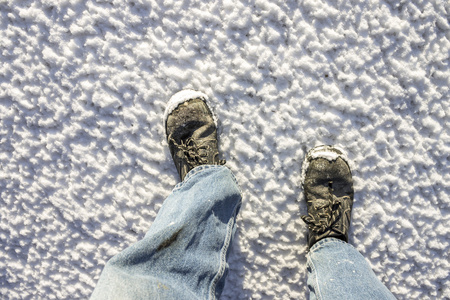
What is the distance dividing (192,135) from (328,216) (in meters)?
0.36

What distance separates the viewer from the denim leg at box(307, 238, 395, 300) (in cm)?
50

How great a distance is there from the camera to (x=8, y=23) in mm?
612

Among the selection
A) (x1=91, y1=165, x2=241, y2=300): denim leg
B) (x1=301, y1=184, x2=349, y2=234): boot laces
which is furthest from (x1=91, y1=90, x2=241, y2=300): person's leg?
(x1=301, y1=184, x2=349, y2=234): boot laces

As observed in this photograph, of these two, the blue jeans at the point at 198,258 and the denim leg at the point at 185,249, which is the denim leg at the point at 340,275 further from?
the denim leg at the point at 185,249

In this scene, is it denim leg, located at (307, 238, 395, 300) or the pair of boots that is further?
the pair of boots

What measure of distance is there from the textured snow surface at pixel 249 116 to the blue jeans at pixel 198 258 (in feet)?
0.36

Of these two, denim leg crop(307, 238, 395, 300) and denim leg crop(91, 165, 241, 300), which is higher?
denim leg crop(91, 165, 241, 300)

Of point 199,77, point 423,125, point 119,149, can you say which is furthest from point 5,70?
point 423,125

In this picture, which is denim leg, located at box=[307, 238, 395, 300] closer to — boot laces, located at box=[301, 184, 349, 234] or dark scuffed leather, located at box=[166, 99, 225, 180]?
boot laces, located at box=[301, 184, 349, 234]

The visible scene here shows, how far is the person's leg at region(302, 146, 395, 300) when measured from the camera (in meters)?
0.54

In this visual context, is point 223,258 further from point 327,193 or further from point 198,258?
point 327,193

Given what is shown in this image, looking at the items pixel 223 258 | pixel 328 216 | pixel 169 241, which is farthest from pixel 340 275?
pixel 169 241

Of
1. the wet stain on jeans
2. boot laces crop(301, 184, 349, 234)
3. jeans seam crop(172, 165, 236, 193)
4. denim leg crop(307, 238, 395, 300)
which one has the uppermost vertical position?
jeans seam crop(172, 165, 236, 193)

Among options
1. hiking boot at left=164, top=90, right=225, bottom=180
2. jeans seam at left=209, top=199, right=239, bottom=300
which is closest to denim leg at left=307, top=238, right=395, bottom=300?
jeans seam at left=209, top=199, right=239, bottom=300
